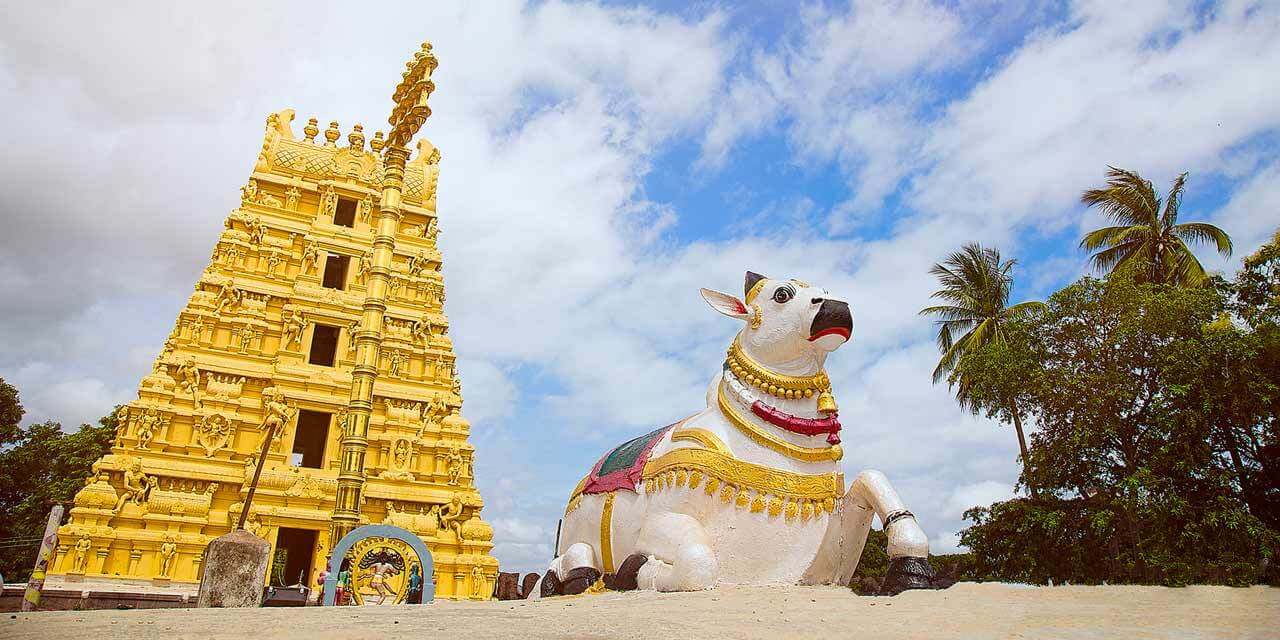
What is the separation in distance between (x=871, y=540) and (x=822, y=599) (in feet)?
67.0

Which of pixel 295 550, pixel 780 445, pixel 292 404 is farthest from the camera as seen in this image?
pixel 295 550

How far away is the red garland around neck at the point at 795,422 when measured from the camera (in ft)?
23.5

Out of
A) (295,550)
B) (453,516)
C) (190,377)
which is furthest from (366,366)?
(295,550)

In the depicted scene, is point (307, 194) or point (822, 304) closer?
point (822, 304)

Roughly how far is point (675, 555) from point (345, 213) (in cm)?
1934

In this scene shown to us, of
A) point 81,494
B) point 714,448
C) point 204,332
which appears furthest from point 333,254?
point 714,448

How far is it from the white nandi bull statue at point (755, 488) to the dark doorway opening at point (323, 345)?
16396 mm

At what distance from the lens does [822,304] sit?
741 centimetres

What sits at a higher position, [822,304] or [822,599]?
[822,304]

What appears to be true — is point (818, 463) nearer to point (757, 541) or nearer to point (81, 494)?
point (757, 541)

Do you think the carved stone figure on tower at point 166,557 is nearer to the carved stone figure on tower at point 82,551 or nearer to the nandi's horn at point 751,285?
the carved stone figure on tower at point 82,551

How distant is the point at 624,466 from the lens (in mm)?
7820

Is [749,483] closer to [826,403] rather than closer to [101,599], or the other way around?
[826,403]

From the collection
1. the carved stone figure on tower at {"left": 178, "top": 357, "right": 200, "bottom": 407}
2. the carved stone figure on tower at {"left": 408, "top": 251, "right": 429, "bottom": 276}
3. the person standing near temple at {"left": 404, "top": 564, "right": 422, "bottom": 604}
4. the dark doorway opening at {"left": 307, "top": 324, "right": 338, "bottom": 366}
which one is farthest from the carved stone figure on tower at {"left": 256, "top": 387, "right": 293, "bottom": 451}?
the person standing near temple at {"left": 404, "top": 564, "right": 422, "bottom": 604}
